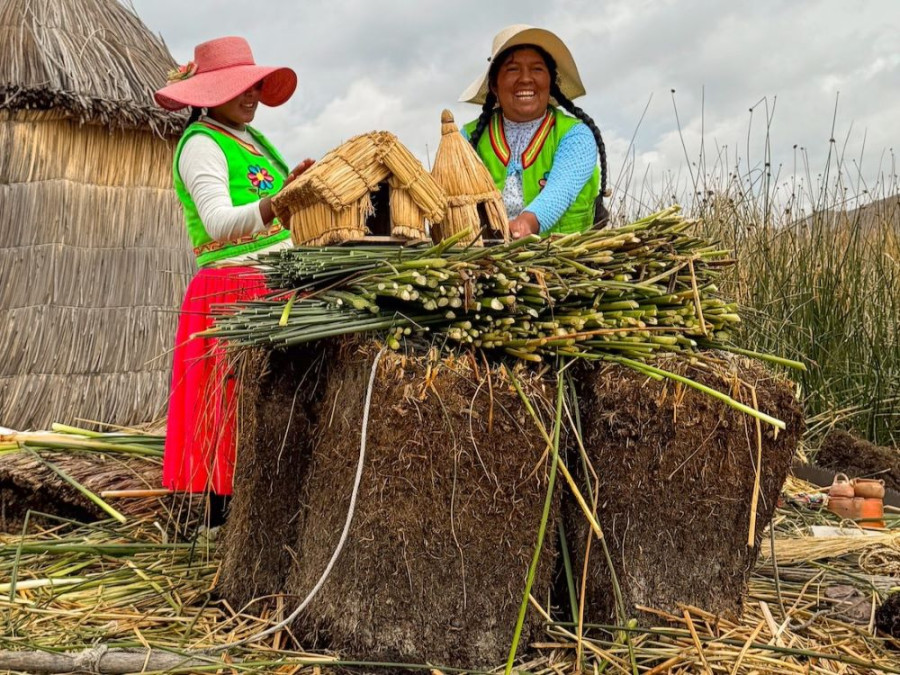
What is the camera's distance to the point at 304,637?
289cm

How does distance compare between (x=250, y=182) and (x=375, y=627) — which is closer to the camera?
(x=375, y=627)

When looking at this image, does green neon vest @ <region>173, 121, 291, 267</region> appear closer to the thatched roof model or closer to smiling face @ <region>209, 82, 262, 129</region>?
smiling face @ <region>209, 82, 262, 129</region>

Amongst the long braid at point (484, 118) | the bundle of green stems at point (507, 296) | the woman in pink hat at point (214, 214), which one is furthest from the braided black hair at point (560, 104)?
the woman in pink hat at point (214, 214)

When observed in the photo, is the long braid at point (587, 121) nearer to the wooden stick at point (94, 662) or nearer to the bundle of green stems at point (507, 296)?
the bundle of green stems at point (507, 296)

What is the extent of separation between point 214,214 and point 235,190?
0.28m

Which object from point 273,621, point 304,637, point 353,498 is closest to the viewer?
point 353,498

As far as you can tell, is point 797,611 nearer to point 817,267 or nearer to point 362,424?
point 362,424

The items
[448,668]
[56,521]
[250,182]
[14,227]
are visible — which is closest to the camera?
[448,668]

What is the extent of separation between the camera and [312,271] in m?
2.89

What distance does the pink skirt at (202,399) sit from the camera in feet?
12.0

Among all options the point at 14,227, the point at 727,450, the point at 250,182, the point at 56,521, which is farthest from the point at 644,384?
the point at 14,227

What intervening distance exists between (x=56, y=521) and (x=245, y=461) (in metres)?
1.64

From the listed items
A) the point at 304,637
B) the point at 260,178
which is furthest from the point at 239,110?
the point at 304,637

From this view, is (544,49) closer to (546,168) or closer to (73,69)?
(546,168)
